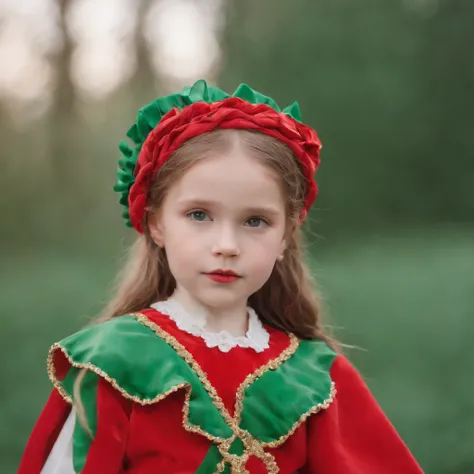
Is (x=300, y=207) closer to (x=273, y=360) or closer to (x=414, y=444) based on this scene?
(x=273, y=360)

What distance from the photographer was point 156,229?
4.18 feet

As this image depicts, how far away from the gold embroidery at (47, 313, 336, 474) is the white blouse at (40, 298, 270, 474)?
44 mm

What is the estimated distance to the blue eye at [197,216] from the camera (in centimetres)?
116

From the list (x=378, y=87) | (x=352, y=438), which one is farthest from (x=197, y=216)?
(x=378, y=87)

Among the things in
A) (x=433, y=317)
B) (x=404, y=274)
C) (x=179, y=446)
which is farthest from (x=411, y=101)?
(x=179, y=446)

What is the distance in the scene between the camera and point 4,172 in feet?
9.01

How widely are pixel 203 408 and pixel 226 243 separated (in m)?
0.27

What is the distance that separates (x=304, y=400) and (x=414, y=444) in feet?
3.79

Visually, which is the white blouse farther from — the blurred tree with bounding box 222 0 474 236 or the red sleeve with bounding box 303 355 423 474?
the blurred tree with bounding box 222 0 474 236

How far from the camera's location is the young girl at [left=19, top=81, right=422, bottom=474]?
3.62 feet

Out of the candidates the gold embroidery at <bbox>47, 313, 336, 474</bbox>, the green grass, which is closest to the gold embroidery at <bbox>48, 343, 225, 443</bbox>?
the gold embroidery at <bbox>47, 313, 336, 474</bbox>

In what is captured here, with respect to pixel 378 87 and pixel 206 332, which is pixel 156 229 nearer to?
pixel 206 332

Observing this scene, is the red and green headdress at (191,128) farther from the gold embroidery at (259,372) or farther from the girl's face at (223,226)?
the gold embroidery at (259,372)

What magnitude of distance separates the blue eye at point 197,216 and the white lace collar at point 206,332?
18cm
